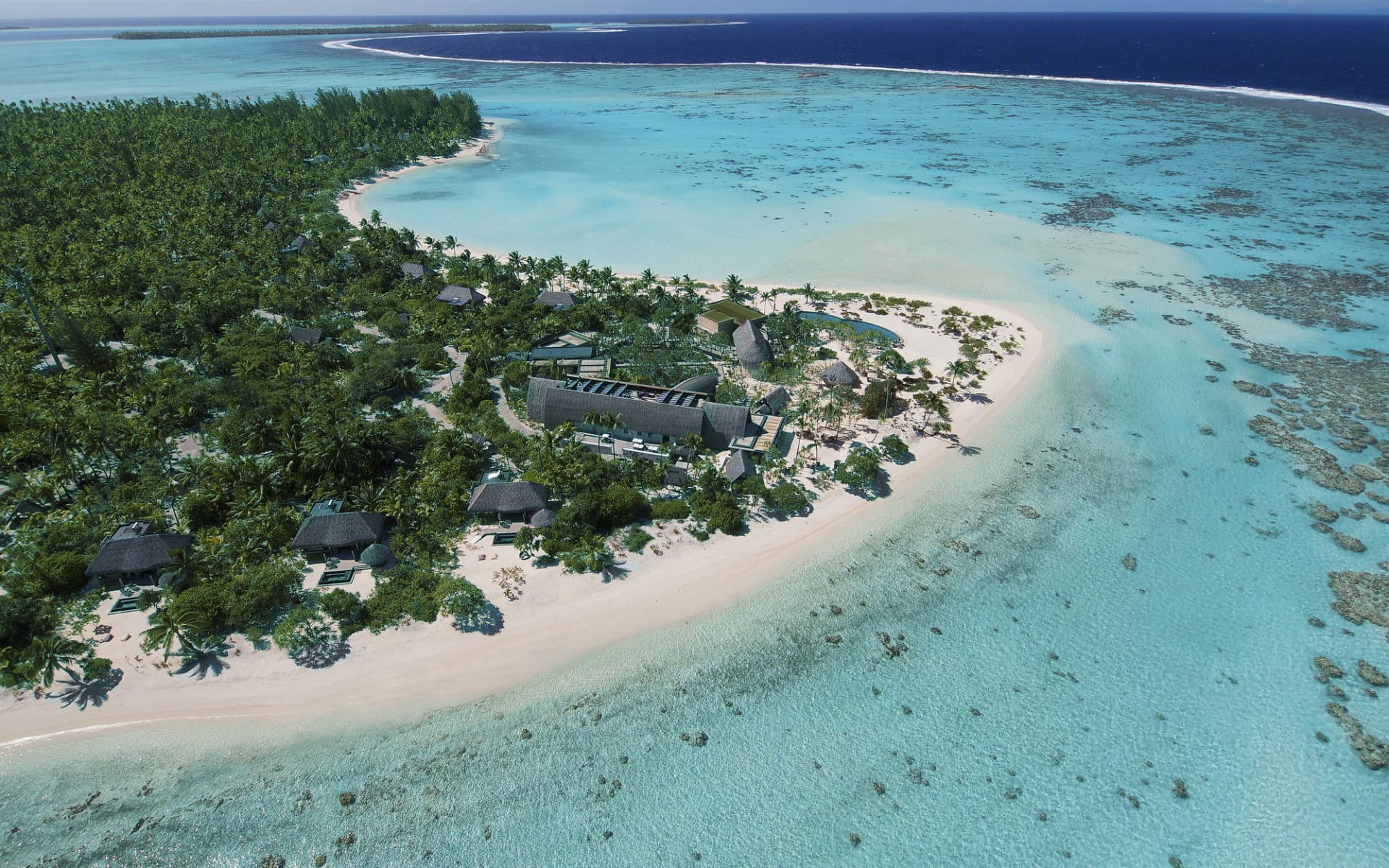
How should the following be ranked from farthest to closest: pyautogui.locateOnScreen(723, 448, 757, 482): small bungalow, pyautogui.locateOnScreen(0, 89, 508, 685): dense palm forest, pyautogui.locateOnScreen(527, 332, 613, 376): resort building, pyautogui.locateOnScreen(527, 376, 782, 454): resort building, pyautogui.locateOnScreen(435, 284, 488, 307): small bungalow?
1. pyautogui.locateOnScreen(435, 284, 488, 307): small bungalow
2. pyautogui.locateOnScreen(527, 332, 613, 376): resort building
3. pyautogui.locateOnScreen(527, 376, 782, 454): resort building
4. pyautogui.locateOnScreen(723, 448, 757, 482): small bungalow
5. pyautogui.locateOnScreen(0, 89, 508, 685): dense palm forest

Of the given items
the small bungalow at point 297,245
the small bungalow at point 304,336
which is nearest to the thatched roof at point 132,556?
the small bungalow at point 304,336

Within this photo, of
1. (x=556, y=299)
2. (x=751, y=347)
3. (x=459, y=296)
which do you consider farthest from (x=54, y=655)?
(x=556, y=299)

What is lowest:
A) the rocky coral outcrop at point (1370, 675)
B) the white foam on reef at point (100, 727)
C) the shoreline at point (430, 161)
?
the white foam on reef at point (100, 727)

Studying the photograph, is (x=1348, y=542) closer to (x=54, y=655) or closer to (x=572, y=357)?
(x=572, y=357)

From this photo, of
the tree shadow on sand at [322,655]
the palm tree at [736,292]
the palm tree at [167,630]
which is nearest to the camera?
the palm tree at [167,630]

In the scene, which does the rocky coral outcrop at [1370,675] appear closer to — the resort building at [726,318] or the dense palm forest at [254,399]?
the dense palm forest at [254,399]

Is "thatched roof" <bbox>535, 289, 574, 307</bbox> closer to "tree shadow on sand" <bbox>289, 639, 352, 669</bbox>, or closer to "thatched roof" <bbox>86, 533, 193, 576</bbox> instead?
"thatched roof" <bbox>86, 533, 193, 576</bbox>

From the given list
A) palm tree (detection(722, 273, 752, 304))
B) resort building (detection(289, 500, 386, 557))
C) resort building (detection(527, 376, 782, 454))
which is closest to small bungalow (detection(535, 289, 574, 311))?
palm tree (detection(722, 273, 752, 304))
